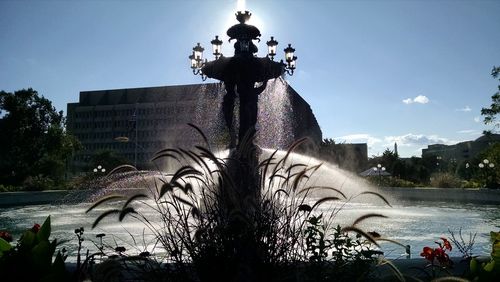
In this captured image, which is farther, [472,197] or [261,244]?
[472,197]

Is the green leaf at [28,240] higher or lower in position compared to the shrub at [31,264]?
higher

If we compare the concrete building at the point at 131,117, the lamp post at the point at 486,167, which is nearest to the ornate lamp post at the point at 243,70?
the lamp post at the point at 486,167

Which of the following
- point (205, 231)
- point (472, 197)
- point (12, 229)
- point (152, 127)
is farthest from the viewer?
point (152, 127)

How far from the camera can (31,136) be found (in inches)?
2021

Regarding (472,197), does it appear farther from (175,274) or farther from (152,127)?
(152,127)

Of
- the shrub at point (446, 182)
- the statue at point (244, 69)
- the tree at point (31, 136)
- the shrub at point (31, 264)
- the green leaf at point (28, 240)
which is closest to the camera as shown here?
the shrub at point (31, 264)

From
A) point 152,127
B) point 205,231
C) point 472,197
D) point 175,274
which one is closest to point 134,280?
point 175,274

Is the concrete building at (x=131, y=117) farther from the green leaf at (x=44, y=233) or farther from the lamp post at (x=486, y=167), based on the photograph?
the green leaf at (x=44, y=233)

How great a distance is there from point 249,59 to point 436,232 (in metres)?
5.49

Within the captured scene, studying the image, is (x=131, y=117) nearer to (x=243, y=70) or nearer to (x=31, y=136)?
(x=31, y=136)

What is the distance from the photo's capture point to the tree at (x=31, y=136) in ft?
162

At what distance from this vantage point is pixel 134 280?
2975 mm

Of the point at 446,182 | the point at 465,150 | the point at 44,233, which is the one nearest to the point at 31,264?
the point at 44,233

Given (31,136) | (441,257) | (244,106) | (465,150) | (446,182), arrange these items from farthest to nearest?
1. (465,150)
2. (31,136)
3. (446,182)
4. (244,106)
5. (441,257)
